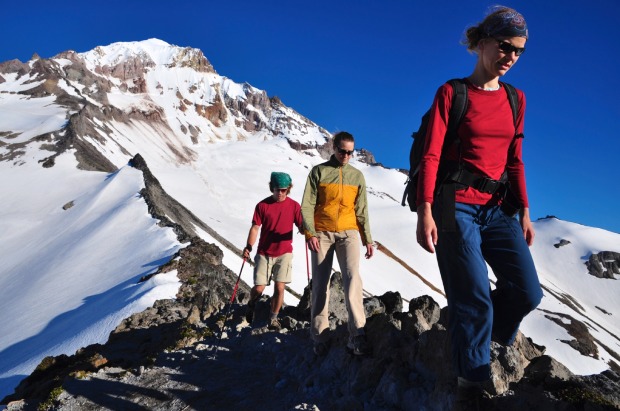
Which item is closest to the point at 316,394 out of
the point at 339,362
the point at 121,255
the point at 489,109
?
the point at 339,362

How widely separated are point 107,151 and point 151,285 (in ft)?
210

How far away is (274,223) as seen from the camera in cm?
918

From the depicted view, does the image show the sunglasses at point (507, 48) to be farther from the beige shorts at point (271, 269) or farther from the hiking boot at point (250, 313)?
the hiking boot at point (250, 313)

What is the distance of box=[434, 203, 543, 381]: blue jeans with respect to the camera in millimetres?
3504

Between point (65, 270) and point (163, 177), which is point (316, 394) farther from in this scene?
point (163, 177)

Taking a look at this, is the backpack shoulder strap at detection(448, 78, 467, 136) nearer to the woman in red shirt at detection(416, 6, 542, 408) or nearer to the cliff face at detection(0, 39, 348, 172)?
the woman in red shirt at detection(416, 6, 542, 408)

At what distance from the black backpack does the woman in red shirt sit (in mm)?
40

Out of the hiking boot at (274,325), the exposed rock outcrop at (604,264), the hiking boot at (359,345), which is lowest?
the exposed rock outcrop at (604,264)

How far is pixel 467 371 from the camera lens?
3.50m

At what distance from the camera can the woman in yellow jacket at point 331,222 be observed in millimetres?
6363

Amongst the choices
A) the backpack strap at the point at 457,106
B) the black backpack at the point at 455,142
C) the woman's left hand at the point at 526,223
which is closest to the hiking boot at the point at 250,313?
the black backpack at the point at 455,142

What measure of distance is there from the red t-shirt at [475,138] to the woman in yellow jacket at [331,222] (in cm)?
279

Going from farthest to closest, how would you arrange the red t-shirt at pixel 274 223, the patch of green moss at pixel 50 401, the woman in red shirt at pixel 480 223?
the red t-shirt at pixel 274 223 → the patch of green moss at pixel 50 401 → the woman in red shirt at pixel 480 223

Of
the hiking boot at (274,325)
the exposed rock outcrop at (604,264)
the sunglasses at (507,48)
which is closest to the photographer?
the sunglasses at (507,48)
